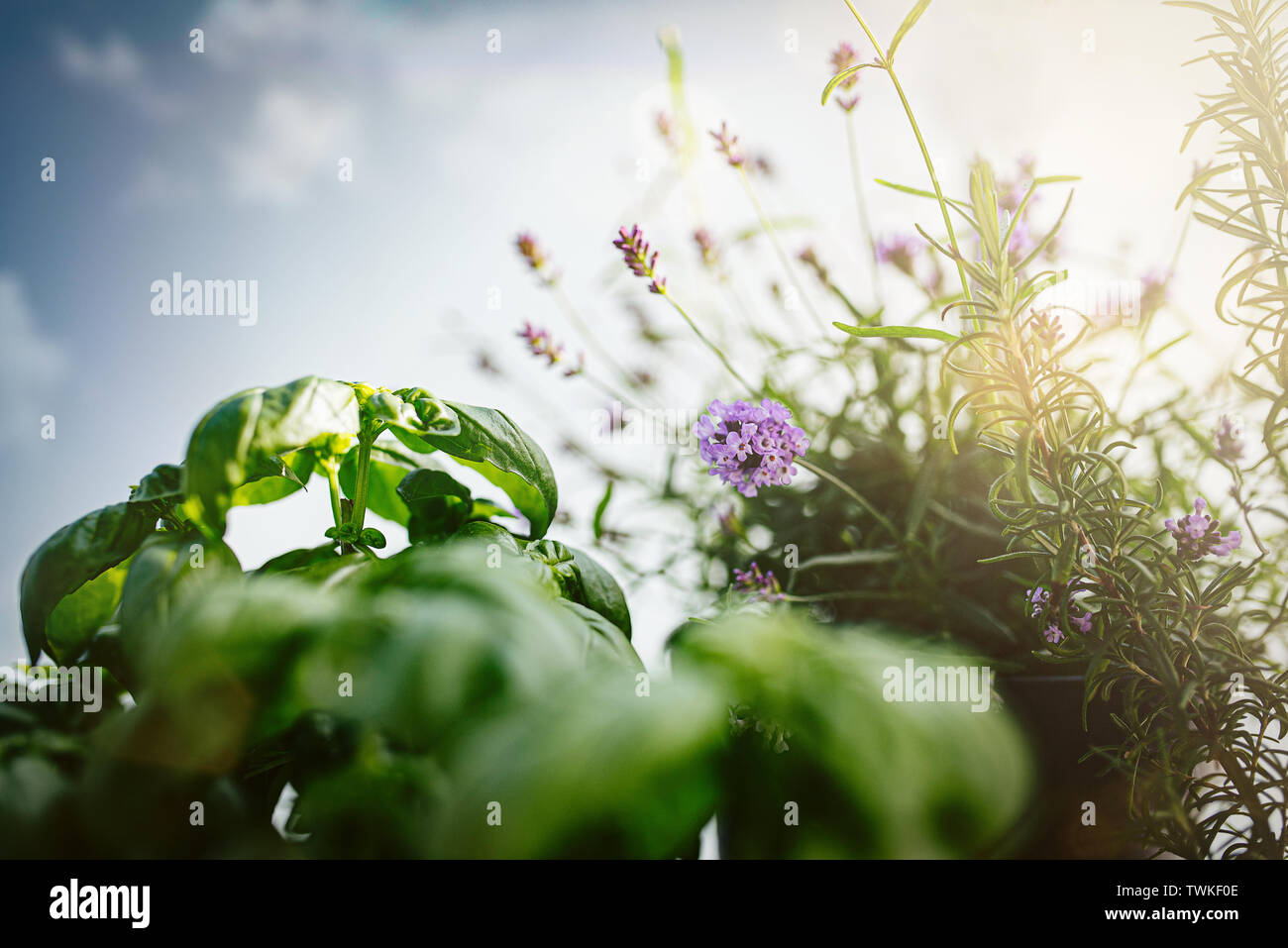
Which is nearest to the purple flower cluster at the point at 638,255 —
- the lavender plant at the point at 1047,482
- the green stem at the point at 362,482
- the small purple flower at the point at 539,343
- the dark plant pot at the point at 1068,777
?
the lavender plant at the point at 1047,482

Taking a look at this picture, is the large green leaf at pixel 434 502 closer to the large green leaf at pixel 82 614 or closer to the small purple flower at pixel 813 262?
the large green leaf at pixel 82 614

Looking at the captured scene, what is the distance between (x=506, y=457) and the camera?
321 millimetres

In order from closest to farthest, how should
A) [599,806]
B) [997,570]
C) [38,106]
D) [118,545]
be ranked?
1. [599,806]
2. [118,545]
3. [997,570]
4. [38,106]

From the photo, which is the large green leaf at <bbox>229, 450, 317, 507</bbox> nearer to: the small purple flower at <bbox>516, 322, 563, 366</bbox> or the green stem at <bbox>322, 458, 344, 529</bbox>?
the green stem at <bbox>322, 458, 344, 529</bbox>

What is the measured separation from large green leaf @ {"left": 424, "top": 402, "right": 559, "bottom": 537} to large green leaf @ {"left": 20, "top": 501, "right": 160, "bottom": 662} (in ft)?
0.46

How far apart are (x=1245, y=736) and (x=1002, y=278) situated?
23cm

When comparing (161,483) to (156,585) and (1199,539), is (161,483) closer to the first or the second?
(156,585)

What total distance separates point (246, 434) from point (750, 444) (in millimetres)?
239

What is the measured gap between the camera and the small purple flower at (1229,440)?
43 cm

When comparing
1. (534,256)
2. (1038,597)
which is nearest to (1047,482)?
(1038,597)
